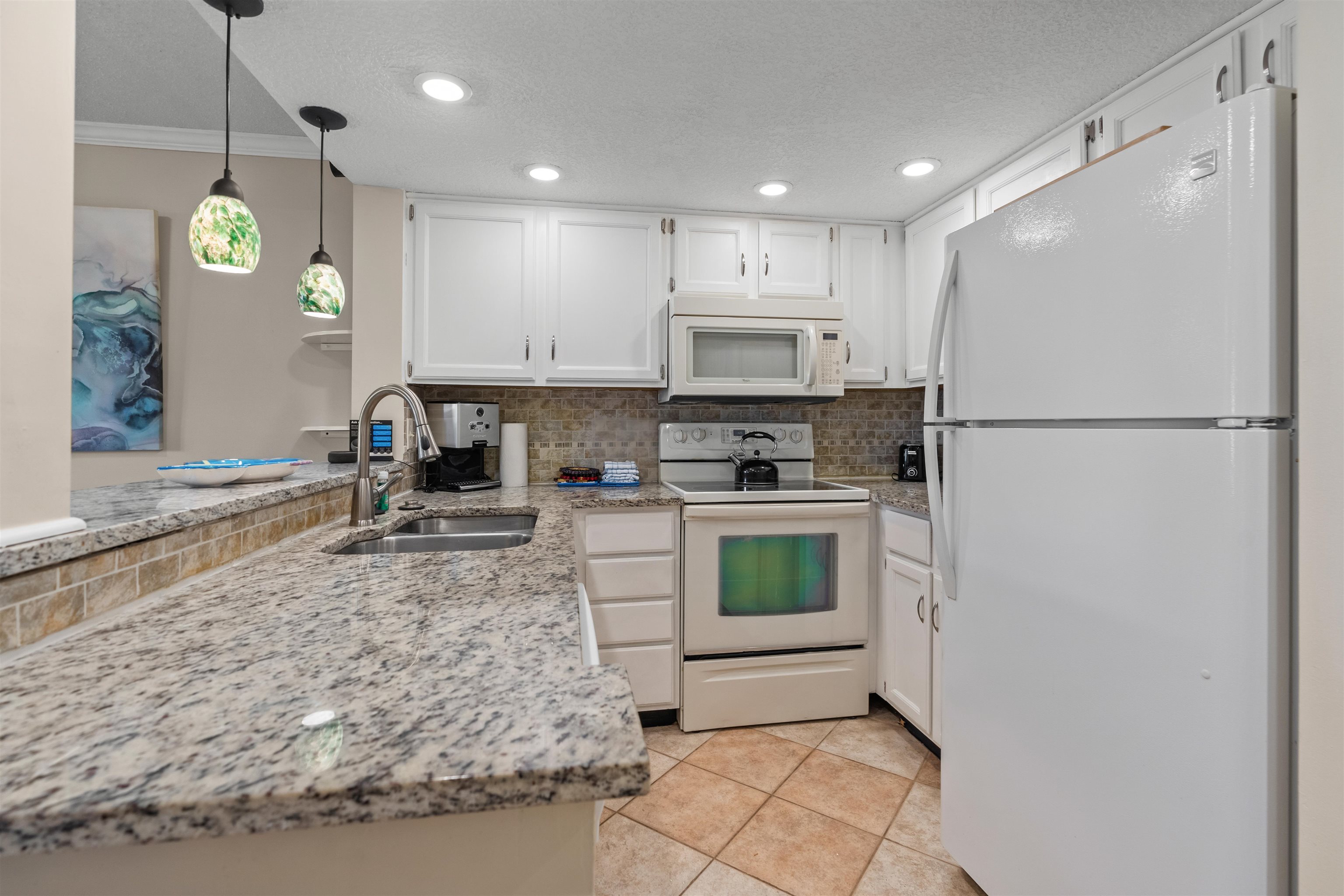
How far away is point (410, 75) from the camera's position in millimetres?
1728

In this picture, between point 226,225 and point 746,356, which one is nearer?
point 226,225

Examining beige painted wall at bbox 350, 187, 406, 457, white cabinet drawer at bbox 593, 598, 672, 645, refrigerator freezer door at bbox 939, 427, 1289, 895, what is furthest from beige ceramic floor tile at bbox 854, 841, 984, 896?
beige painted wall at bbox 350, 187, 406, 457

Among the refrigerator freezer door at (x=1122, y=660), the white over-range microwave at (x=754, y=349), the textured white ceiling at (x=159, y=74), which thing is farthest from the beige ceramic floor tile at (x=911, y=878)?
the textured white ceiling at (x=159, y=74)

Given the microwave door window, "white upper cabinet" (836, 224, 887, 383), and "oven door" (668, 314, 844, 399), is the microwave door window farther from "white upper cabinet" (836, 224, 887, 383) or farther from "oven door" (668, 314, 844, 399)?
"white upper cabinet" (836, 224, 887, 383)

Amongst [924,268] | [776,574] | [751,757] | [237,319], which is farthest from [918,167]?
[237,319]

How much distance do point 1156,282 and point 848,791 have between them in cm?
173

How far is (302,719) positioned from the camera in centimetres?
53

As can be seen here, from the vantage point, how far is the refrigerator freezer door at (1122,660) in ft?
2.89

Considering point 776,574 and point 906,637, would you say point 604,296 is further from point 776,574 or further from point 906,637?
point 906,637

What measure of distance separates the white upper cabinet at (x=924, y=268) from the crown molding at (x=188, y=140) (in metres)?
2.86

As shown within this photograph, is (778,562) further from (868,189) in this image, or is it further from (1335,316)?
(1335,316)

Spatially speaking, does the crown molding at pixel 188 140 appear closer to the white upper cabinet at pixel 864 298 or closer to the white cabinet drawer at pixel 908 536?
the white upper cabinet at pixel 864 298

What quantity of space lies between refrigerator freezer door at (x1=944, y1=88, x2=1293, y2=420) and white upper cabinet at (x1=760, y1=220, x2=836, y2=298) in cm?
151

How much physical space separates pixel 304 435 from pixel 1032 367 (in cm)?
299
